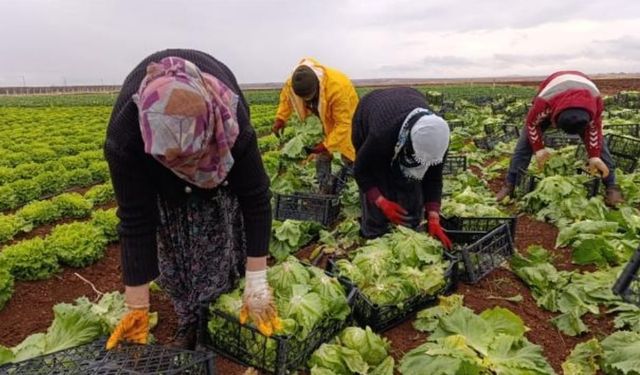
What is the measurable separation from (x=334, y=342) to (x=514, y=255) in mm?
1988

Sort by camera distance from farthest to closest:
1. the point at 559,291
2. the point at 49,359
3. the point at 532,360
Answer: the point at 559,291, the point at 532,360, the point at 49,359

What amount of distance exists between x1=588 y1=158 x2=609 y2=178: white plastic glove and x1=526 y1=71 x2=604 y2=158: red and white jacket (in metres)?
0.06

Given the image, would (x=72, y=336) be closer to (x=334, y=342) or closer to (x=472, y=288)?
(x=334, y=342)

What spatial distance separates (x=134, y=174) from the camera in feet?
7.63

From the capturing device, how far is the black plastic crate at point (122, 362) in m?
2.08

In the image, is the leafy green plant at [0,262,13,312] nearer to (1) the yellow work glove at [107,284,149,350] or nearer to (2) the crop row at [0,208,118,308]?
(2) the crop row at [0,208,118,308]

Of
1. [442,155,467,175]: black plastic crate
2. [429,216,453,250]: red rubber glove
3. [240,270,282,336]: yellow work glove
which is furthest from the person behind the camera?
[442,155,467,175]: black plastic crate

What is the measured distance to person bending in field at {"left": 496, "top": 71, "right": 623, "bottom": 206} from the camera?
504 centimetres

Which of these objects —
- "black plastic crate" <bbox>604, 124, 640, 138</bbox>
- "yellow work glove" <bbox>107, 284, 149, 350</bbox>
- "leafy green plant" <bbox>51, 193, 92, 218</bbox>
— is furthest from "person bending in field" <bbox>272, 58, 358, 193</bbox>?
"black plastic crate" <bbox>604, 124, 640, 138</bbox>

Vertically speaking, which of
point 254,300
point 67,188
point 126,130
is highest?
point 126,130

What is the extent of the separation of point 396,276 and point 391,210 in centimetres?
80

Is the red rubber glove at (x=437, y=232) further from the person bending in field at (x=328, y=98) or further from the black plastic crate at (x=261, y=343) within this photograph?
the person bending in field at (x=328, y=98)

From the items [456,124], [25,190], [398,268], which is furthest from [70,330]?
[456,124]

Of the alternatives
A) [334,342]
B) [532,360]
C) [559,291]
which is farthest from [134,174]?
[559,291]
